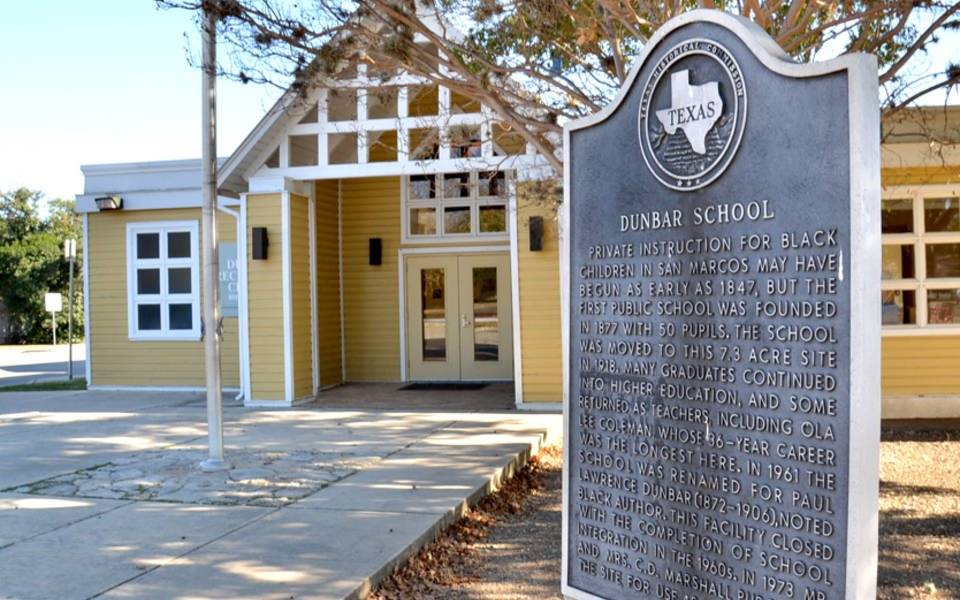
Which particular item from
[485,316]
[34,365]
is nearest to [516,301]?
[485,316]

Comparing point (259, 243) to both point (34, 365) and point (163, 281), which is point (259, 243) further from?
point (34, 365)

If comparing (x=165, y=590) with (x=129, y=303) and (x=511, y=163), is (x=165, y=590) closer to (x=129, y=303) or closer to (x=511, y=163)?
(x=511, y=163)

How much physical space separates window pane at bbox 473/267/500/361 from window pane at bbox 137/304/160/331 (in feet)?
18.7

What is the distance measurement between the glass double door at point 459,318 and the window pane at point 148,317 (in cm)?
452

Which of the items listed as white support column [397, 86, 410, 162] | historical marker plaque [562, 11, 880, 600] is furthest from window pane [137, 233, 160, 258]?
historical marker plaque [562, 11, 880, 600]

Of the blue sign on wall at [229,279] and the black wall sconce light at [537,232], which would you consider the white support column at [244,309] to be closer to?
the blue sign on wall at [229,279]

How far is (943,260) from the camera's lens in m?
11.5

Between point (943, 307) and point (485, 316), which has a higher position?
point (943, 307)

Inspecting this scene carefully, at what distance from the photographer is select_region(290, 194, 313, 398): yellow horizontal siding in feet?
43.3

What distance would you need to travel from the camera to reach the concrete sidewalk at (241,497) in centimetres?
525

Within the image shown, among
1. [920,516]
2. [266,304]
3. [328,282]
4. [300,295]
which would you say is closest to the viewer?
[920,516]

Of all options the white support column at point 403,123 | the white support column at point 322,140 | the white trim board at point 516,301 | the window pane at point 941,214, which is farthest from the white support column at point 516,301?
the window pane at point 941,214

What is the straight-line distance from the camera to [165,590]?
498cm

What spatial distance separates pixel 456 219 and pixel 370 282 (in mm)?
1922
